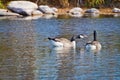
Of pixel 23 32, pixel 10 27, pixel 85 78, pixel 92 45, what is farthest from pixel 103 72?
pixel 10 27

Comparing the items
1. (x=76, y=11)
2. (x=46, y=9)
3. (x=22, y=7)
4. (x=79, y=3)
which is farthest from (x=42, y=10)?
(x=79, y=3)

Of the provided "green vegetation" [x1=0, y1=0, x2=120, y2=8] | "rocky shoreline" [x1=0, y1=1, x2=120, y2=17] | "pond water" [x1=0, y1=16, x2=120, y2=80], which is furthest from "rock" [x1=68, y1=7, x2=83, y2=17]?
"pond water" [x1=0, y1=16, x2=120, y2=80]

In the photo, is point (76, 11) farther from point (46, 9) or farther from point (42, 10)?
point (42, 10)

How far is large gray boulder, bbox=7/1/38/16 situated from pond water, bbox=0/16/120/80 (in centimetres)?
1678

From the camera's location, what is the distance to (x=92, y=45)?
2458 centimetres

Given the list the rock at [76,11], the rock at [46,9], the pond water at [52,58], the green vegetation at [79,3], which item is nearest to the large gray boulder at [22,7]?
the rock at [46,9]

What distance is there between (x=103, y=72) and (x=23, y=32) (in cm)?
1535

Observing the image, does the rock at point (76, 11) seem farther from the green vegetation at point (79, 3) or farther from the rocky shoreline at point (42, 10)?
the green vegetation at point (79, 3)

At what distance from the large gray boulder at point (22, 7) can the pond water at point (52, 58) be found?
16.8 metres

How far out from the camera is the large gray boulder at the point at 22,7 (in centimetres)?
5128

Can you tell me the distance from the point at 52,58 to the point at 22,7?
99.9ft

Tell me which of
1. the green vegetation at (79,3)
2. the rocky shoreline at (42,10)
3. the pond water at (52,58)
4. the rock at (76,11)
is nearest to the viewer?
the pond water at (52,58)

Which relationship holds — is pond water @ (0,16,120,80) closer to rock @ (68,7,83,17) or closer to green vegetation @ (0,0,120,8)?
rock @ (68,7,83,17)

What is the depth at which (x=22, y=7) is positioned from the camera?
51688 mm
